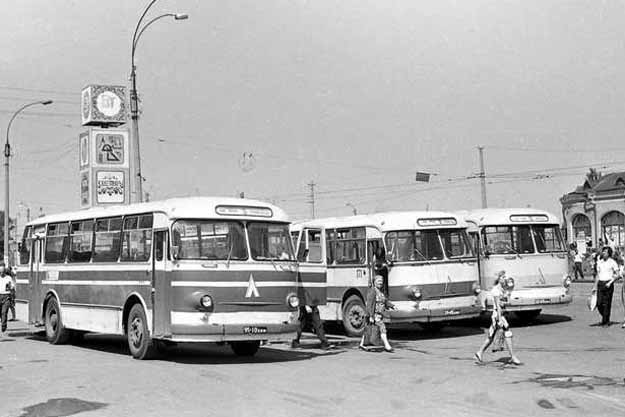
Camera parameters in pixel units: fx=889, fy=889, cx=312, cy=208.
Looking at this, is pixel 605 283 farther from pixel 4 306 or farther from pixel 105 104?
pixel 105 104

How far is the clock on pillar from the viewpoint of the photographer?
3522 centimetres

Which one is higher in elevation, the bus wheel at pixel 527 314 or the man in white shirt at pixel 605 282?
the man in white shirt at pixel 605 282

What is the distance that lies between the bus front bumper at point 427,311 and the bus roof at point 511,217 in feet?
10.1

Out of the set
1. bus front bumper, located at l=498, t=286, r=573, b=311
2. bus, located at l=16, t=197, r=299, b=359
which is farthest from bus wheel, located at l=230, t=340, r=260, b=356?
bus front bumper, located at l=498, t=286, r=573, b=311

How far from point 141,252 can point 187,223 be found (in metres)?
1.56

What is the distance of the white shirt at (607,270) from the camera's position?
69.4 feet

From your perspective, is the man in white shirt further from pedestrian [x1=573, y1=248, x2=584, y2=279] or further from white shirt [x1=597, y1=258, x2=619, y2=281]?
pedestrian [x1=573, y1=248, x2=584, y2=279]

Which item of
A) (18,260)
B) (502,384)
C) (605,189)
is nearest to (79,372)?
(502,384)

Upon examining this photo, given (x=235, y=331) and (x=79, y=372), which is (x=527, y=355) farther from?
(x=79, y=372)

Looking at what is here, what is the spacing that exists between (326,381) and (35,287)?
10907 millimetres

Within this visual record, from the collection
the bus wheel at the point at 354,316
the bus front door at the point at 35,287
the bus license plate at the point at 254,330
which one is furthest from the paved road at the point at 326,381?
the bus front door at the point at 35,287

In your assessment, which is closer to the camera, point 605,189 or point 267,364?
point 267,364

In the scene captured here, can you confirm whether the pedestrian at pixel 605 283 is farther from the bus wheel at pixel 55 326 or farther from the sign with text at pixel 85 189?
the sign with text at pixel 85 189

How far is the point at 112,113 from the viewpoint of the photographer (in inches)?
1403
